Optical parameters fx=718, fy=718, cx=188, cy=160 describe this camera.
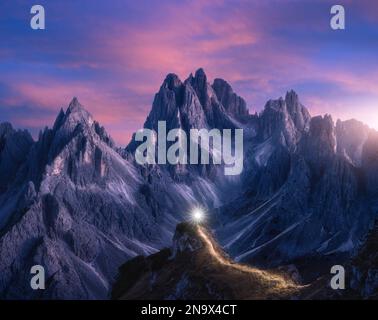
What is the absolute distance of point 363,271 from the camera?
219ft

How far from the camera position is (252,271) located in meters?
77.2

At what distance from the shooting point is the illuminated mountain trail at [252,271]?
7444cm

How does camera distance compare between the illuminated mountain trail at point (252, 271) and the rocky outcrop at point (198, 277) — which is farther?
the illuminated mountain trail at point (252, 271)

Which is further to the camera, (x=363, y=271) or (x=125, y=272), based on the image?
(x=125, y=272)

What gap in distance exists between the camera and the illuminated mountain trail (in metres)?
74.4

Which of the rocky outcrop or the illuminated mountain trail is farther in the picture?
the illuminated mountain trail

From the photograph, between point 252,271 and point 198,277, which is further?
point 198,277

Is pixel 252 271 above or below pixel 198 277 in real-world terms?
above
